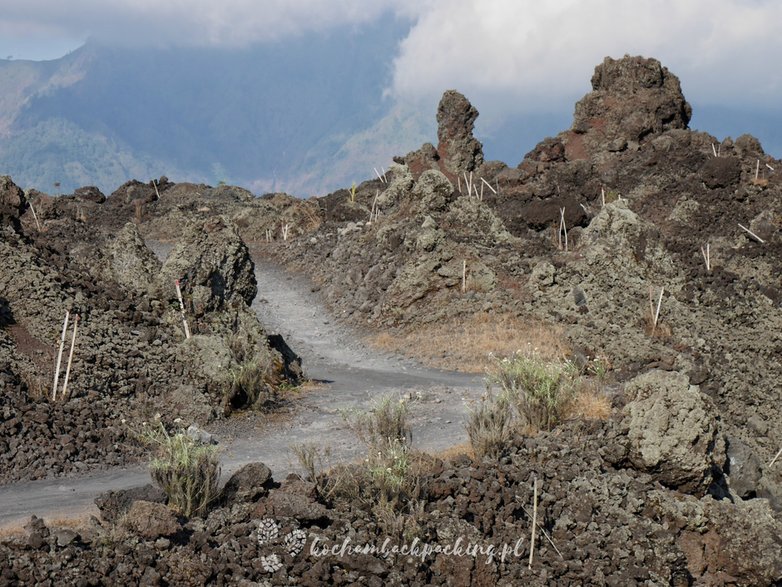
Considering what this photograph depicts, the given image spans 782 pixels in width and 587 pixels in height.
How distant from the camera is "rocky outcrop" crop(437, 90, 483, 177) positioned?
5141cm

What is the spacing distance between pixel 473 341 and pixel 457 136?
3354cm

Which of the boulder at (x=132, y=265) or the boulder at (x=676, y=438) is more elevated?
the boulder at (x=132, y=265)

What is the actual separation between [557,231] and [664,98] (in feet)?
68.1

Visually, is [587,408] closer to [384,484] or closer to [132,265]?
→ [384,484]

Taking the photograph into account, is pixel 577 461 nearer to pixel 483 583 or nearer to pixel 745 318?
pixel 483 583

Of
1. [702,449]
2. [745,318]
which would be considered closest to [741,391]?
[745,318]

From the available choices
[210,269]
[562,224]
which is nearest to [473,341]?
[210,269]

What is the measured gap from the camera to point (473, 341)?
65.3 feet

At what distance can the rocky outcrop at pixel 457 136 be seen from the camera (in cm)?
5141

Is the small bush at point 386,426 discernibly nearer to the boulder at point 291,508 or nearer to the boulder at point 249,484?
the boulder at point 249,484

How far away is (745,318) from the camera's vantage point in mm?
22344

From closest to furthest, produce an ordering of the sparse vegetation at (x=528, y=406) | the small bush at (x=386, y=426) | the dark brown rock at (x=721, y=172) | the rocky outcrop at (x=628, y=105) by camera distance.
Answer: the sparse vegetation at (x=528, y=406)
the small bush at (x=386, y=426)
the dark brown rock at (x=721, y=172)
the rocky outcrop at (x=628, y=105)

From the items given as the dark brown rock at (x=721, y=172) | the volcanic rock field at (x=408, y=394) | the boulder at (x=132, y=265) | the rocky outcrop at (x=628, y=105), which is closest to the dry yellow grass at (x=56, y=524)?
the volcanic rock field at (x=408, y=394)

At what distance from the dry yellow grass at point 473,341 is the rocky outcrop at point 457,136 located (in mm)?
30414
